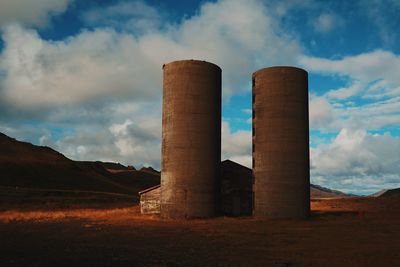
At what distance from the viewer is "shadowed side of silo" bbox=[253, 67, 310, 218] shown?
2847cm

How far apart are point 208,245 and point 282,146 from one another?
13.6 metres

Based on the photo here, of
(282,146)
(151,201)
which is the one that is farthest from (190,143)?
(151,201)

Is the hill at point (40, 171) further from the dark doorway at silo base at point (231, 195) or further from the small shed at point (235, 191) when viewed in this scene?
the small shed at point (235, 191)

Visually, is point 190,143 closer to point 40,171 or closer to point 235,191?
point 235,191

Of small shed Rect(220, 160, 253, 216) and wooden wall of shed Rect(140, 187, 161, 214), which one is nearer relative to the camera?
small shed Rect(220, 160, 253, 216)

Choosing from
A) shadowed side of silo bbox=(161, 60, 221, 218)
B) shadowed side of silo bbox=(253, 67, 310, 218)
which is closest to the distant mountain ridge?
shadowed side of silo bbox=(161, 60, 221, 218)

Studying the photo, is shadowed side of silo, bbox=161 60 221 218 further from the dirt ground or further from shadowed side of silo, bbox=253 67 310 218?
the dirt ground

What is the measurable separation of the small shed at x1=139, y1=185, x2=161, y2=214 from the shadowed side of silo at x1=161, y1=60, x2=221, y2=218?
392 cm

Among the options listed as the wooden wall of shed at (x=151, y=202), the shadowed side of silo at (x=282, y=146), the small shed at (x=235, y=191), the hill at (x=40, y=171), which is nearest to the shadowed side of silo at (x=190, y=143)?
the small shed at (x=235, y=191)

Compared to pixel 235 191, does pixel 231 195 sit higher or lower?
lower

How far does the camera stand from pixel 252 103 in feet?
103

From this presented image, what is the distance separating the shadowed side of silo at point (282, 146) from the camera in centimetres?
2847

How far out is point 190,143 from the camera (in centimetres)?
2933

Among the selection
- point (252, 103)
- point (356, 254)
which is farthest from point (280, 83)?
point (356, 254)
